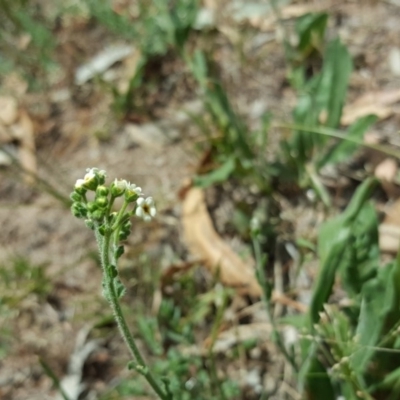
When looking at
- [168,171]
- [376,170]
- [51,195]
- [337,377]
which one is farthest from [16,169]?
[337,377]

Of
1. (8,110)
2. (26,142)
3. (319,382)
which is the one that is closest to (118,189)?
(319,382)

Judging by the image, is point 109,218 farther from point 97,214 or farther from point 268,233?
point 268,233

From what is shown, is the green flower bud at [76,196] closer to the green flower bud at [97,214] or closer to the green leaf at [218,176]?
the green flower bud at [97,214]

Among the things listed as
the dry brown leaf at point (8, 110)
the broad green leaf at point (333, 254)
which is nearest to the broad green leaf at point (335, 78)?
the broad green leaf at point (333, 254)

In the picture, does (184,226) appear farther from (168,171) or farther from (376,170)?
(376,170)

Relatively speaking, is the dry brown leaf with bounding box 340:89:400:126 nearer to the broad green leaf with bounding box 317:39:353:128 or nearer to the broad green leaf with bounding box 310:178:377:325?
the broad green leaf with bounding box 317:39:353:128
